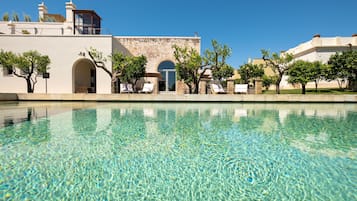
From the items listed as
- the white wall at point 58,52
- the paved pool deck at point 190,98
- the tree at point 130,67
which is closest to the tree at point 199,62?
the tree at point 130,67

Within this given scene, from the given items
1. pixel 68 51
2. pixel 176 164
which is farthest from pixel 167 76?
pixel 176 164

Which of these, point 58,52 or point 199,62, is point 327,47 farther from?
point 58,52

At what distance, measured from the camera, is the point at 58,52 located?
58.3ft

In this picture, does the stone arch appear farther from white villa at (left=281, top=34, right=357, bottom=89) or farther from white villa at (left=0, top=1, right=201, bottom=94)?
white villa at (left=281, top=34, right=357, bottom=89)

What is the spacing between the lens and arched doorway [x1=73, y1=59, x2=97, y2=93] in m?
19.5

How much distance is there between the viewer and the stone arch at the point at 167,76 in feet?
77.9

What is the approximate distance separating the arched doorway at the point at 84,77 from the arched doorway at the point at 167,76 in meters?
7.37

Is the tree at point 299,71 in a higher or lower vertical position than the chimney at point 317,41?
lower

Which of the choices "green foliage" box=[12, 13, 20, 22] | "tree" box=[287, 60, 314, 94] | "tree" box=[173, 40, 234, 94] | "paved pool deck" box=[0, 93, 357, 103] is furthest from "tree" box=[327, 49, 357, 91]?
"green foliage" box=[12, 13, 20, 22]

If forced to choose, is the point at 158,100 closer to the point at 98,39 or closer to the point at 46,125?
the point at 46,125

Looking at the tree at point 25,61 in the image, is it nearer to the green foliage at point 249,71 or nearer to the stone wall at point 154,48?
the stone wall at point 154,48

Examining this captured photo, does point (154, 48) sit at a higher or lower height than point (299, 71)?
higher

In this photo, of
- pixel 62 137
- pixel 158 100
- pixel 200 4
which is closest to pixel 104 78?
pixel 158 100

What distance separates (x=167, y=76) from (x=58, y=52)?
11170 millimetres
